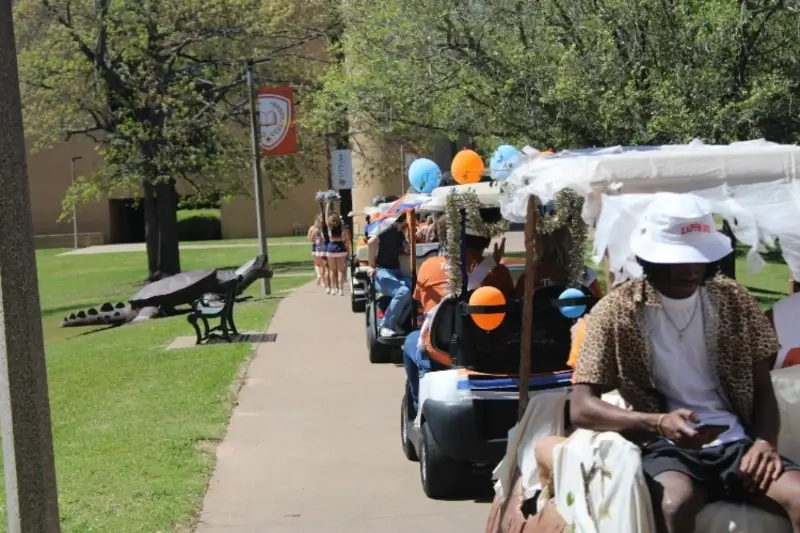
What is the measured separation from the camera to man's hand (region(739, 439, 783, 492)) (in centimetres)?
365

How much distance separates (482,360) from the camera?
6.88 meters

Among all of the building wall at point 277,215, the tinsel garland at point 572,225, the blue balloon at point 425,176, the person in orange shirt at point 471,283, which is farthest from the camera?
the building wall at point 277,215

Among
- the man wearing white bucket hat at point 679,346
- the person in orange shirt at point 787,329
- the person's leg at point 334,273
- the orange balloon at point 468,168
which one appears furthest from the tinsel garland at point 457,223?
the person's leg at point 334,273

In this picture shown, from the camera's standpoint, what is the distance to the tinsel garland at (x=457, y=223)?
7.68 meters

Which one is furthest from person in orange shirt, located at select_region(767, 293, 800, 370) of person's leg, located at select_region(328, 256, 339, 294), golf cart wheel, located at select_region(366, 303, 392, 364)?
person's leg, located at select_region(328, 256, 339, 294)

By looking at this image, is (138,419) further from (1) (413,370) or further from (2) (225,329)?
(2) (225,329)

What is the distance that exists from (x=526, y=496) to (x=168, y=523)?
2.67 m

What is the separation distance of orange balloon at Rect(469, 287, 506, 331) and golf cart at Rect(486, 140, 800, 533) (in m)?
1.92

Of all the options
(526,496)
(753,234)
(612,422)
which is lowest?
(526,496)

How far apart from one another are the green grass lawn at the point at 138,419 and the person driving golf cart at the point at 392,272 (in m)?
1.82

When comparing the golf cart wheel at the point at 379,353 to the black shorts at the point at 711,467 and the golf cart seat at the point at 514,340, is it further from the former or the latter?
the black shorts at the point at 711,467

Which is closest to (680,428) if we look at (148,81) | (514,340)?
(514,340)

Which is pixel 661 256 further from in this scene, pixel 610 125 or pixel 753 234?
pixel 610 125

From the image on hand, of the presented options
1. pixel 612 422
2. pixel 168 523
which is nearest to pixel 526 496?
pixel 612 422
